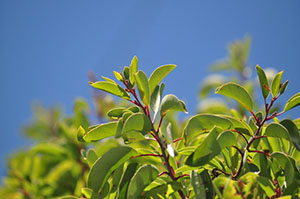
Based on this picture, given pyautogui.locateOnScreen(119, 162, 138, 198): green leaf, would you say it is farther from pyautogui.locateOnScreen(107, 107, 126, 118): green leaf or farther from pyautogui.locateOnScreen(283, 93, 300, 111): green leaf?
pyautogui.locateOnScreen(283, 93, 300, 111): green leaf

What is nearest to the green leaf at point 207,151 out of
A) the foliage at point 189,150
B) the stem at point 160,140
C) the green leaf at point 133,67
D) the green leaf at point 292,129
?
the foliage at point 189,150

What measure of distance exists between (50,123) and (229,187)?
3.13 meters

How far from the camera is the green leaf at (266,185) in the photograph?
3.12 ft

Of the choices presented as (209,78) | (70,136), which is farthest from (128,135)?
(209,78)

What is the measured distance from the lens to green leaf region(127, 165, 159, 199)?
95cm

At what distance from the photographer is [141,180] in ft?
3.15

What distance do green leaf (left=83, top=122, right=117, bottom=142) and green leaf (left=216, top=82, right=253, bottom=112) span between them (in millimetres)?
328

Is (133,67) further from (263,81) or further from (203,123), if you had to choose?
(263,81)

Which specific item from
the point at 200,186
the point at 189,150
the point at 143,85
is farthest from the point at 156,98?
the point at 200,186

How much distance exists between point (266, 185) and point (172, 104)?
34 centimetres

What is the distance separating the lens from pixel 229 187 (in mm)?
914

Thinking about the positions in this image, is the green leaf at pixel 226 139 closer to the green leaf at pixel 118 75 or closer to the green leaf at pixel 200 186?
the green leaf at pixel 200 186

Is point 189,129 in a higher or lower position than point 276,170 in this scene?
higher

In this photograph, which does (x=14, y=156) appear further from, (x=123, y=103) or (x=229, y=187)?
(x=229, y=187)
